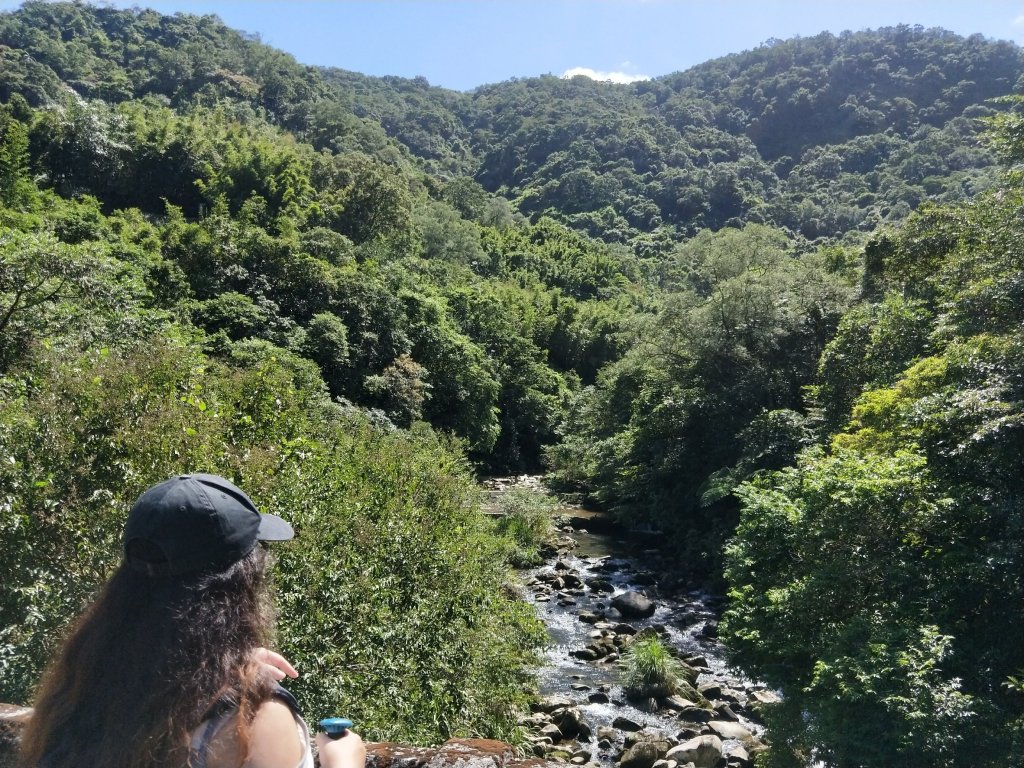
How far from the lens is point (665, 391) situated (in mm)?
27016

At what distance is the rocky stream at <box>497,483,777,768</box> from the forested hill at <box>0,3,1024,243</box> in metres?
58.6

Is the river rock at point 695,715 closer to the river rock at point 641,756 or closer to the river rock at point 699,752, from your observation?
the river rock at point 699,752

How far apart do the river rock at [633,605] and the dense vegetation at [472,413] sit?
11.7 ft

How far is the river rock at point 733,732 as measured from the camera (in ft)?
42.3

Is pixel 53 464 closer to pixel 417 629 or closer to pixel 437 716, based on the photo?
pixel 417 629

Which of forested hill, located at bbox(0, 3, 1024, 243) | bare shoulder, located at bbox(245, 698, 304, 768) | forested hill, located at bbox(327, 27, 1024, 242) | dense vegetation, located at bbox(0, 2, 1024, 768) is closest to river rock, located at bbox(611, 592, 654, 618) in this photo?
dense vegetation, located at bbox(0, 2, 1024, 768)

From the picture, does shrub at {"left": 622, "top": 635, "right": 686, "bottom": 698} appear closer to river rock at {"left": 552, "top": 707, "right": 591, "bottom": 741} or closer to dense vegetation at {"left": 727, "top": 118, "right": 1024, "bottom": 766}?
river rock at {"left": 552, "top": 707, "right": 591, "bottom": 741}

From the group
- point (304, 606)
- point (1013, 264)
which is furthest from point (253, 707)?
point (1013, 264)

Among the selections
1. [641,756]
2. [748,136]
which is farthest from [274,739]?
[748,136]

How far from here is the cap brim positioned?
1.82 meters

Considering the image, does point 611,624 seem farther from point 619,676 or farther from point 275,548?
point 275,548

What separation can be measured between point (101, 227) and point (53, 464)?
2622 cm

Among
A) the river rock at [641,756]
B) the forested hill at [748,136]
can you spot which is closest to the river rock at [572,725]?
the river rock at [641,756]

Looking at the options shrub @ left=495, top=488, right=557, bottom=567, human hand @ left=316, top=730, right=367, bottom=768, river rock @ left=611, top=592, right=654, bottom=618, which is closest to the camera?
human hand @ left=316, top=730, right=367, bottom=768
